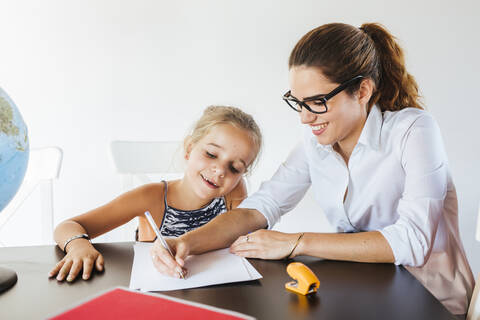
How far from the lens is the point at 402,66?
121 centimetres

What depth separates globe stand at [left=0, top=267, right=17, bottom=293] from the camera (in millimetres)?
731

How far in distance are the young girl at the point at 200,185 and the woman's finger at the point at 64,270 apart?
1.35 ft

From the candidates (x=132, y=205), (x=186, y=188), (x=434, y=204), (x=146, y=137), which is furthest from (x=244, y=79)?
(x=434, y=204)

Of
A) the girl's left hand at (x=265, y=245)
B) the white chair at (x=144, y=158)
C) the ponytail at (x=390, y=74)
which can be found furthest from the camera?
the white chair at (x=144, y=158)

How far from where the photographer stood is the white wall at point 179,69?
7.75ft

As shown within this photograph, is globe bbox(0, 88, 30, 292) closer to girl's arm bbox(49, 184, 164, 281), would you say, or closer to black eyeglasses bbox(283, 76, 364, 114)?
girl's arm bbox(49, 184, 164, 281)

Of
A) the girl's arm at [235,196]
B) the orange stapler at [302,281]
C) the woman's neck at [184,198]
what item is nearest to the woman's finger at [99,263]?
the orange stapler at [302,281]

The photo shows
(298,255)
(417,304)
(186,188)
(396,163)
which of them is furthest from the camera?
(186,188)

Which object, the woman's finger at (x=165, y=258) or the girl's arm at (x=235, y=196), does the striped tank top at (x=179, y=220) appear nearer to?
the girl's arm at (x=235, y=196)

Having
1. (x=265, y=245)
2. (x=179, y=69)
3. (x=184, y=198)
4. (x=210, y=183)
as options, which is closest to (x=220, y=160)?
(x=210, y=183)

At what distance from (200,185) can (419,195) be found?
2.26ft

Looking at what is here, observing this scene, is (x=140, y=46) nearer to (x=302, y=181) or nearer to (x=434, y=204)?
(x=302, y=181)

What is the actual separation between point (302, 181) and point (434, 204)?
0.46m

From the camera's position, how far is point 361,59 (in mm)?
1121
